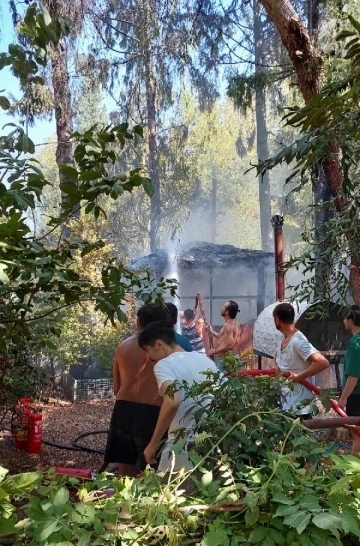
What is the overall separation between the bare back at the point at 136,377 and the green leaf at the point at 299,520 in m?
3.16

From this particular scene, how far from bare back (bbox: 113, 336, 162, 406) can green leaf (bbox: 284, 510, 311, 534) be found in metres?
3.16

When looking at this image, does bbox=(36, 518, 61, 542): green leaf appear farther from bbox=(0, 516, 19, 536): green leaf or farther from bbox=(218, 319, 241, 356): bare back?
bbox=(218, 319, 241, 356): bare back

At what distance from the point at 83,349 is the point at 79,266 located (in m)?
2.03

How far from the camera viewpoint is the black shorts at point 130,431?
15.0ft

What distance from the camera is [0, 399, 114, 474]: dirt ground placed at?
610 centimetres

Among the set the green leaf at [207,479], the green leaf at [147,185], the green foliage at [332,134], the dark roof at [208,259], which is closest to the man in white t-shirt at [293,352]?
the green foliage at [332,134]

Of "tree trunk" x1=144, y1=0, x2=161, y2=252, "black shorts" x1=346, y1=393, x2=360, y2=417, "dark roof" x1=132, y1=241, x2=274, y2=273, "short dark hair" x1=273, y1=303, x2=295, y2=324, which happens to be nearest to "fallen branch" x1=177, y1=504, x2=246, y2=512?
"short dark hair" x1=273, y1=303, x2=295, y2=324

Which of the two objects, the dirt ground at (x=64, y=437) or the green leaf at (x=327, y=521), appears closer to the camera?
the green leaf at (x=327, y=521)

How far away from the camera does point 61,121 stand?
13.4 m

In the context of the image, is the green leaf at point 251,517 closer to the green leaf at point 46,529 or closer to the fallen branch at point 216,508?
the fallen branch at point 216,508

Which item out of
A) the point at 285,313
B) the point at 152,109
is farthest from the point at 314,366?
the point at 152,109

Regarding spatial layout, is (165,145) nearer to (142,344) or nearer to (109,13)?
(109,13)

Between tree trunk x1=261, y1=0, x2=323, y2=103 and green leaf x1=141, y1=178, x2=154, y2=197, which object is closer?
green leaf x1=141, y1=178, x2=154, y2=197

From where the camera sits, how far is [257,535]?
4.81 feet
